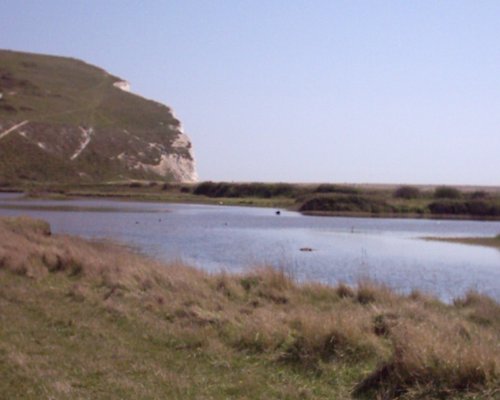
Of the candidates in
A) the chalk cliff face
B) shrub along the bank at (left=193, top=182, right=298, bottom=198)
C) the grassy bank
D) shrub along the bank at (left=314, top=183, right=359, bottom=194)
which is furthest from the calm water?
the chalk cliff face

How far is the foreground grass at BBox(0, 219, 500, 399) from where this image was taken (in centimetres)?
795

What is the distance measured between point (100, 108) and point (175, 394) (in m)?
137

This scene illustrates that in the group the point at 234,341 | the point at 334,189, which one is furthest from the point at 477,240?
the point at 334,189

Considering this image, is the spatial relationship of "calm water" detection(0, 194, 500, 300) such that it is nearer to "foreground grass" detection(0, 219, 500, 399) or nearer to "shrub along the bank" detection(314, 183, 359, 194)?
"foreground grass" detection(0, 219, 500, 399)

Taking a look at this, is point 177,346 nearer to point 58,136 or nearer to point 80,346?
point 80,346

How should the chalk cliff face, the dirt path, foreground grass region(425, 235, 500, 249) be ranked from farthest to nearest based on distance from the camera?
the dirt path
the chalk cliff face
foreground grass region(425, 235, 500, 249)

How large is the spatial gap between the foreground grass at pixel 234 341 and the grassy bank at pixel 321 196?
4750cm

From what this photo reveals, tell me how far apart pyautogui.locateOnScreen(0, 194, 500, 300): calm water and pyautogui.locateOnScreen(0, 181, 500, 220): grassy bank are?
36.6 feet

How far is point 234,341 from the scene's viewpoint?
10367 mm

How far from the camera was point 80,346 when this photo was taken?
10047 mm

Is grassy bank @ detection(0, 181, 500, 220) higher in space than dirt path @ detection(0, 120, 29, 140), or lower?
lower

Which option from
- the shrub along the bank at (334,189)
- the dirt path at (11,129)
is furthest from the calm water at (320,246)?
the dirt path at (11,129)

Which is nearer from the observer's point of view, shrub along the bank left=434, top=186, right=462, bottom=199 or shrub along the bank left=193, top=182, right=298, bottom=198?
shrub along the bank left=434, top=186, right=462, bottom=199

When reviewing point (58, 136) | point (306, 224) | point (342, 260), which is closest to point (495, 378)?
point (342, 260)
